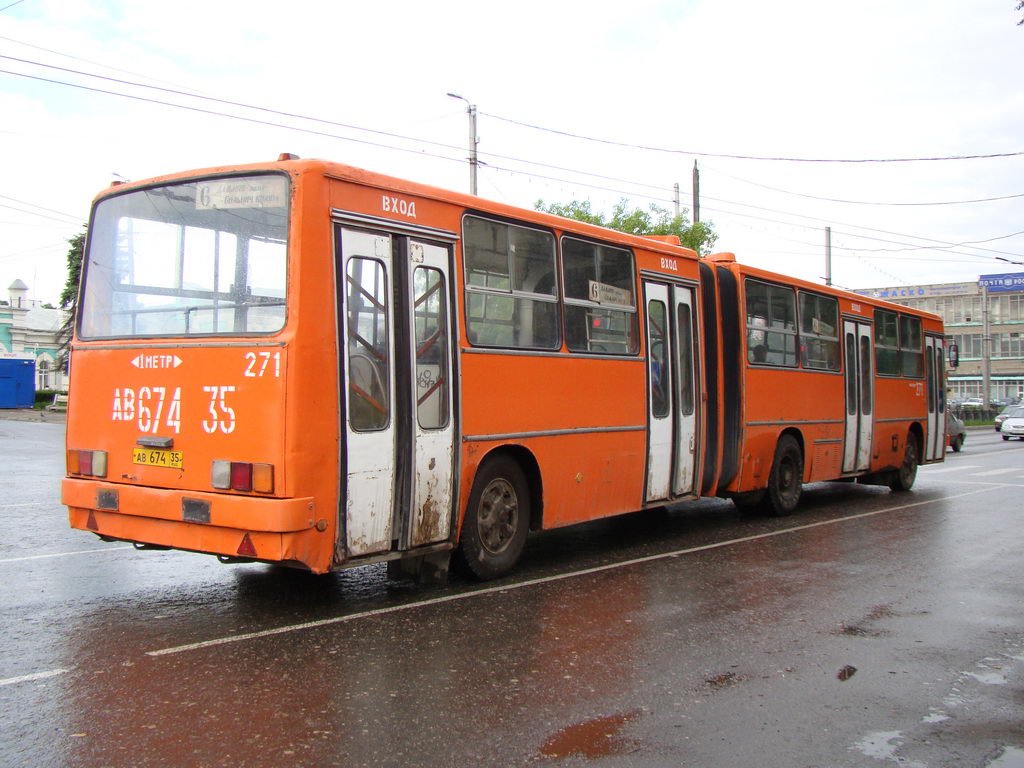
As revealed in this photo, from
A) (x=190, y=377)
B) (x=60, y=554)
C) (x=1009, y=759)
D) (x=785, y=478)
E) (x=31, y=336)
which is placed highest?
(x=31, y=336)

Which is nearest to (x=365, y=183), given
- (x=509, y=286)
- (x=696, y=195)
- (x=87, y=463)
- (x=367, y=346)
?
(x=367, y=346)

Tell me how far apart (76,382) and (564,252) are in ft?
13.8

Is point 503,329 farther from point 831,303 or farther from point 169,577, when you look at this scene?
point 831,303

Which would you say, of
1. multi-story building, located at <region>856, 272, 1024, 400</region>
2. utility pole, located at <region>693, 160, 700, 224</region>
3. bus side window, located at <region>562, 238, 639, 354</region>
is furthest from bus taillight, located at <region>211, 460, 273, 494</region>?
multi-story building, located at <region>856, 272, 1024, 400</region>

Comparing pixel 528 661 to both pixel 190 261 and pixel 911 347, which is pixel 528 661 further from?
pixel 911 347

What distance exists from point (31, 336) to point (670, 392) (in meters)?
63.5

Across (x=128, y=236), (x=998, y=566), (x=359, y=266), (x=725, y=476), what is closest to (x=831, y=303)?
(x=725, y=476)

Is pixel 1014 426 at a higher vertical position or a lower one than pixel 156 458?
lower

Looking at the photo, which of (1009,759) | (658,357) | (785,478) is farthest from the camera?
(785,478)

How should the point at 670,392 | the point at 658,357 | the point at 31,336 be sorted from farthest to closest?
the point at 31,336 < the point at 670,392 < the point at 658,357

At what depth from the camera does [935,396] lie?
1720cm

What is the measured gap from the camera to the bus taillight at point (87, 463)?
6781mm

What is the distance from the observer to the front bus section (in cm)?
600

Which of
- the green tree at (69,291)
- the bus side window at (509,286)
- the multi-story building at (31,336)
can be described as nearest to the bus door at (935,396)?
the bus side window at (509,286)
